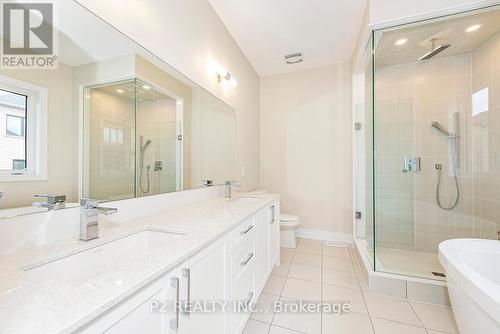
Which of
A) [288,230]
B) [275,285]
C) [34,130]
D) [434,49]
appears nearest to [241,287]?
[275,285]

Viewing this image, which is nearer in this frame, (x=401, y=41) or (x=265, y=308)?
(x=265, y=308)

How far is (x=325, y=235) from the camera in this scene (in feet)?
10.4

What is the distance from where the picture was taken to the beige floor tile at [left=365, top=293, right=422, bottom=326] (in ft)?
5.03

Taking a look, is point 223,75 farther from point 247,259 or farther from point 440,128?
point 440,128

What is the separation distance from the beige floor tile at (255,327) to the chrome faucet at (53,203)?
1.33 metres

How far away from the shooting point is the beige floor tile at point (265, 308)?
1540mm

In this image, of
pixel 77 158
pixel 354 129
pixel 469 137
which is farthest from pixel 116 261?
pixel 469 137

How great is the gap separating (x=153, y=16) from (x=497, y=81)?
124 inches

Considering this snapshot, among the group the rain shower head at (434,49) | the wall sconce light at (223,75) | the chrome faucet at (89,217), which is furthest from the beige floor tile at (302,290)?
the rain shower head at (434,49)

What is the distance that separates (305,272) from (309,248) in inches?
27.8

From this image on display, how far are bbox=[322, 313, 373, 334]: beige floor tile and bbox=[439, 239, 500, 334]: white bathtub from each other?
1.68 feet

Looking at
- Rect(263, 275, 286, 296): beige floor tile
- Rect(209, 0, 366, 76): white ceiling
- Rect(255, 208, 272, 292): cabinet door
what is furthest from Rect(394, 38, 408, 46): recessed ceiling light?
Rect(263, 275, 286, 296): beige floor tile

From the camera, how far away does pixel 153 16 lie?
1.36m

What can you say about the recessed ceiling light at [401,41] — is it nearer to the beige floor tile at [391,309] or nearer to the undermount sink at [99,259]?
the beige floor tile at [391,309]
